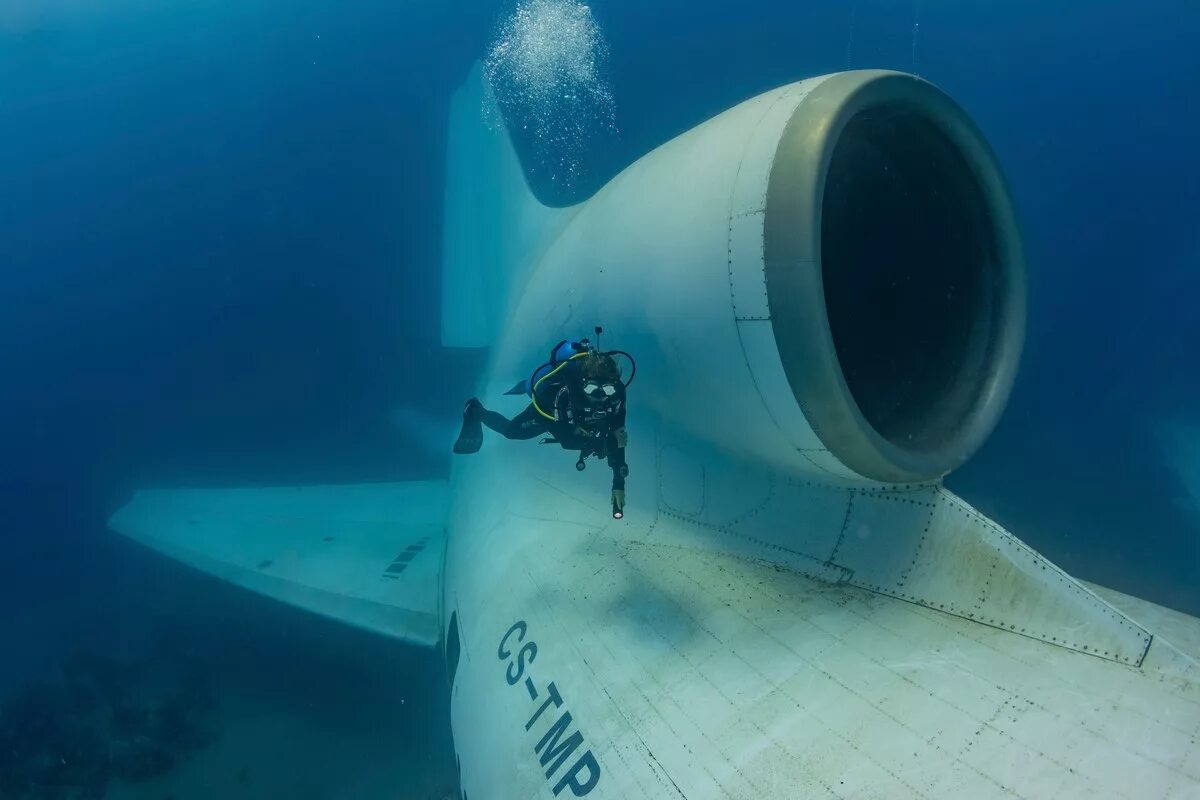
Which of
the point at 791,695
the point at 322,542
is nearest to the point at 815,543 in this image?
the point at 791,695

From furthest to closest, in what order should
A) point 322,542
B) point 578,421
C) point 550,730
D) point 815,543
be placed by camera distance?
point 322,542, point 578,421, point 550,730, point 815,543

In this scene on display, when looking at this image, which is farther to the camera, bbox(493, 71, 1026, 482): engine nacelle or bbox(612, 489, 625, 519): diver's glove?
bbox(612, 489, 625, 519): diver's glove

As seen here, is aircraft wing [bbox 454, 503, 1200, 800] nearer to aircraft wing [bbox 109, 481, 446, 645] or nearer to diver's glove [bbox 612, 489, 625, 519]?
diver's glove [bbox 612, 489, 625, 519]

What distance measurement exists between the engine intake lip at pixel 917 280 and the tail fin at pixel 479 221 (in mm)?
4878

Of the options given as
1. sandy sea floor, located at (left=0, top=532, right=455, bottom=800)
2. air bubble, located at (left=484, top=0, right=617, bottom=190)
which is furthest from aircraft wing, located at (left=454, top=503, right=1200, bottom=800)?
air bubble, located at (left=484, top=0, right=617, bottom=190)

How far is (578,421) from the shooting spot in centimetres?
429

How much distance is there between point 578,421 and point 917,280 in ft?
7.81

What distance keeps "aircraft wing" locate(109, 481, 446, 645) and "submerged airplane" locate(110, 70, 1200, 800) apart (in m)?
2.78

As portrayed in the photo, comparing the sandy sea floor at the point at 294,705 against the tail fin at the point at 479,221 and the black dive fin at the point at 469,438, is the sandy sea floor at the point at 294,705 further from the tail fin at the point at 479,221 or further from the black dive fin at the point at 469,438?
the tail fin at the point at 479,221

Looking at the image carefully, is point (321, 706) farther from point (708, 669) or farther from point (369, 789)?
point (708, 669)

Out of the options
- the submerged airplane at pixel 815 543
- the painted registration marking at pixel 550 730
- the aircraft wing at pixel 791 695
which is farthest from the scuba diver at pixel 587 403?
the painted registration marking at pixel 550 730

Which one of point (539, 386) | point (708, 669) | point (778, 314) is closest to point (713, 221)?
point (778, 314)

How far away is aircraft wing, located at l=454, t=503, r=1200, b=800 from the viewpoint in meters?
Answer: 2.33

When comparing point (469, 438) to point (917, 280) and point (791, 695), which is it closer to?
point (791, 695)
